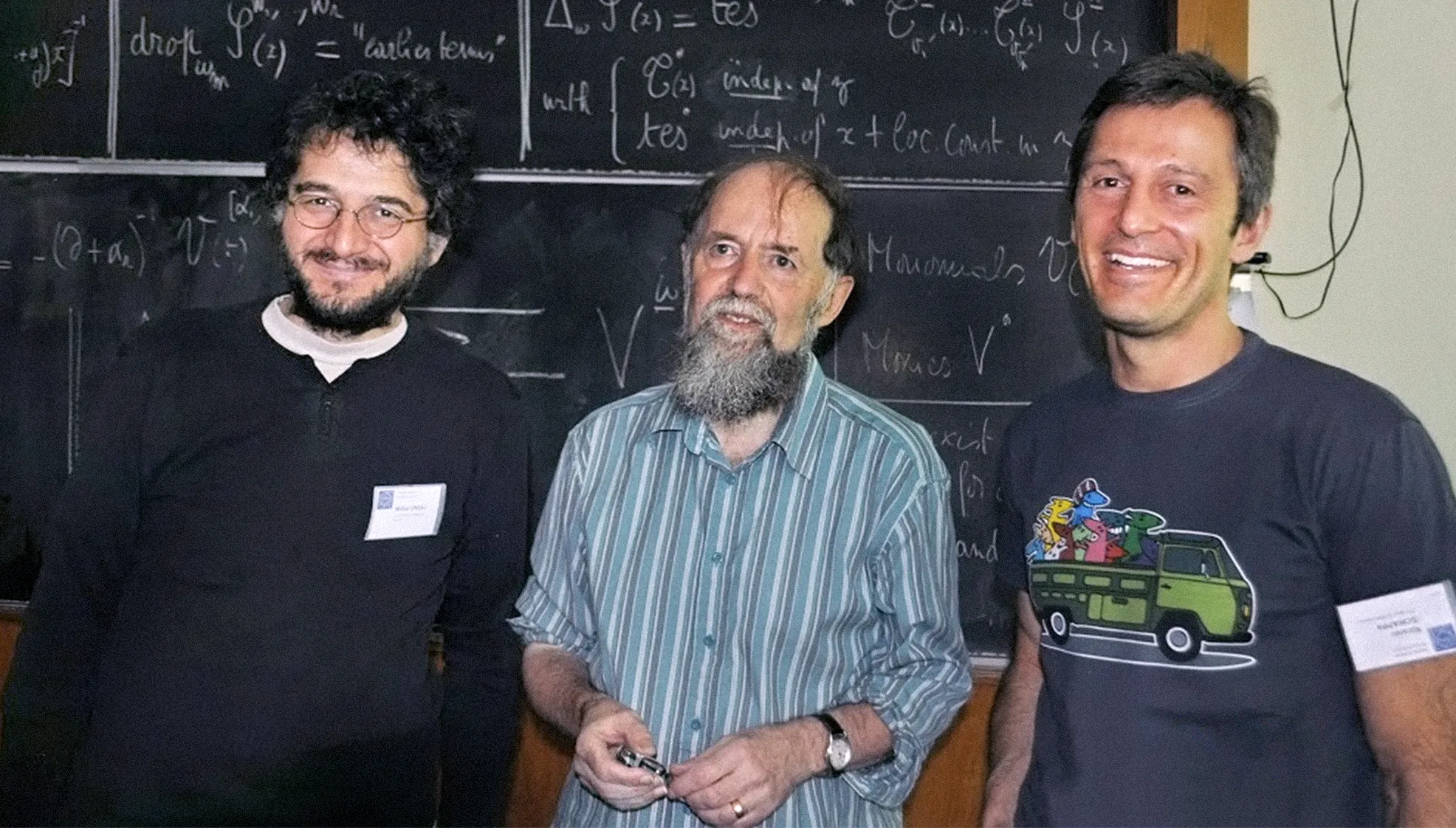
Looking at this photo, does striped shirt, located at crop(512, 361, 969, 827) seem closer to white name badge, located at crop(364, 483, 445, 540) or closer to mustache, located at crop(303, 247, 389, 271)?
white name badge, located at crop(364, 483, 445, 540)

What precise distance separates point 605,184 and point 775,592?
4.14ft

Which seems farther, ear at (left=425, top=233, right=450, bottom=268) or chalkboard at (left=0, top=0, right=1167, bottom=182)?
chalkboard at (left=0, top=0, right=1167, bottom=182)

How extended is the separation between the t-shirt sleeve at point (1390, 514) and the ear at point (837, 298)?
91 cm

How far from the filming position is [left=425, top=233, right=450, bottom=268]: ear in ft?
7.25

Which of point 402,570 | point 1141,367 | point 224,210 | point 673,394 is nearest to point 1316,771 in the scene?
point 1141,367

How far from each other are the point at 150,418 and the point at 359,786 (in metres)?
0.69

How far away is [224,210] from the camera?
3.02 metres

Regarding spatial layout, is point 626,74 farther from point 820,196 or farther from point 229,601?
point 229,601

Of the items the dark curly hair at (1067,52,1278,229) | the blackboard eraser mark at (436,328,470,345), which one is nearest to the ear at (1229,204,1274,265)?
the dark curly hair at (1067,52,1278,229)

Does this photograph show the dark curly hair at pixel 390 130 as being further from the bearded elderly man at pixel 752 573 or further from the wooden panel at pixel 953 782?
the wooden panel at pixel 953 782

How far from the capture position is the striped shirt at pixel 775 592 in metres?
2.01

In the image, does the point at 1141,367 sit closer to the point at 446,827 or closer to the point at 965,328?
the point at 965,328

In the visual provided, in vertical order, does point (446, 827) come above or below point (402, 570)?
below

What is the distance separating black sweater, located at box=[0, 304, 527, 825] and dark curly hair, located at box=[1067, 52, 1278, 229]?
123 cm
